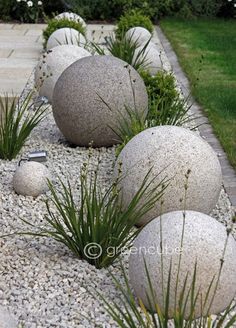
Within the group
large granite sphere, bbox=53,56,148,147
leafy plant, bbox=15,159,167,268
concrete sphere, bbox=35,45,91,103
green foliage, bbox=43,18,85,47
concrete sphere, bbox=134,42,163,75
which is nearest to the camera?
leafy plant, bbox=15,159,167,268

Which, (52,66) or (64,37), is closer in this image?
(52,66)

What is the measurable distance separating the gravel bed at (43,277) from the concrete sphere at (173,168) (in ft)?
1.65

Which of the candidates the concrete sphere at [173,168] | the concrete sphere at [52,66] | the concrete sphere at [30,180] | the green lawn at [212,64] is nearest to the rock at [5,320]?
the concrete sphere at [173,168]

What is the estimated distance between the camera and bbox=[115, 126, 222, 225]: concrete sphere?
6090 mm

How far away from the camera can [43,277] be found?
5355 millimetres

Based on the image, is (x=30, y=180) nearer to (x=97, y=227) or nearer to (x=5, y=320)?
(x=97, y=227)

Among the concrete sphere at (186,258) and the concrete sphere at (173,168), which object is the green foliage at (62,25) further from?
the concrete sphere at (186,258)

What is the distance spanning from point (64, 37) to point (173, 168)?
821 cm

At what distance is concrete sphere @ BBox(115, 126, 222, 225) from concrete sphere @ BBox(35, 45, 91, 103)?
4415 millimetres

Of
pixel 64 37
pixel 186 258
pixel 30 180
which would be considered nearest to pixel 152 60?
pixel 64 37

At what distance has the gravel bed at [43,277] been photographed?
4.86 meters

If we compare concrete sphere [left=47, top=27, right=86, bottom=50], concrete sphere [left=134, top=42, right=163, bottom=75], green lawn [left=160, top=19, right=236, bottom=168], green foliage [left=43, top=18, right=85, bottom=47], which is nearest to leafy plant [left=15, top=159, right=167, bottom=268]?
green lawn [left=160, top=19, right=236, bottom=168]

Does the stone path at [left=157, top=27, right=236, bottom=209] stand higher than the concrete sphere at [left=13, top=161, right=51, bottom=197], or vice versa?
the concrete sphere at [left=13, top=161, right=51, bottom=197]

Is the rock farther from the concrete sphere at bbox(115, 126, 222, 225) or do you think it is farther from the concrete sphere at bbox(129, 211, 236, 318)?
the concrete sphere at bbox(115, 126, 222, 225)
